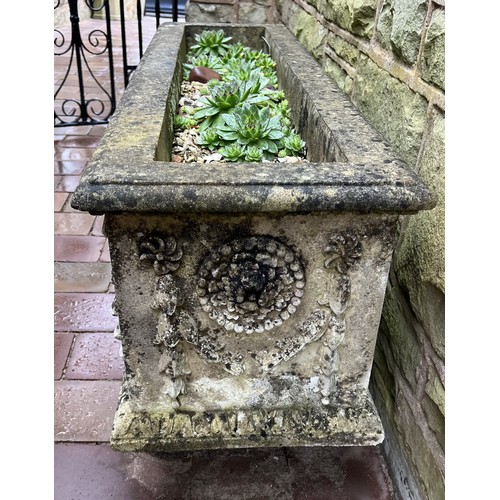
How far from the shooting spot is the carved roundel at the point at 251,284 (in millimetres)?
1066

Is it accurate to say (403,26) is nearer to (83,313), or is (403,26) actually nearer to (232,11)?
(83,313)

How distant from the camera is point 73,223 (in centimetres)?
267

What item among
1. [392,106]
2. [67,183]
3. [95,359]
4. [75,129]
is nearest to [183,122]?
[392,106]

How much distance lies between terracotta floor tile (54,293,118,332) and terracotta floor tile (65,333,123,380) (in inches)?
2.1

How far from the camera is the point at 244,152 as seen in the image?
63.1 inches

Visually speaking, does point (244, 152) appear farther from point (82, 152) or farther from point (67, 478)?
point (82, 152)

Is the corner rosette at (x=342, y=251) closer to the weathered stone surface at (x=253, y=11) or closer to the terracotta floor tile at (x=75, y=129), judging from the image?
the weathered stone surface at (x=253, y=11)

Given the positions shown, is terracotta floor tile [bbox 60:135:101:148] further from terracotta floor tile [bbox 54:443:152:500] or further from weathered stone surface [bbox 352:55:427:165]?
terracotta floor tile [bbox 54:443:152:500]

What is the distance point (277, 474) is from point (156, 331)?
0.63m

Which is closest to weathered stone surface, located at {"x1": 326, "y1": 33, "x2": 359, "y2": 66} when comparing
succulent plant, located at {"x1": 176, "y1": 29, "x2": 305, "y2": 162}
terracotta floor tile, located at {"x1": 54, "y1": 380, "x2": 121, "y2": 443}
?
succulent plant, located at {"x1": 176, "y1": 29, "x2": 305, "y2": 162}

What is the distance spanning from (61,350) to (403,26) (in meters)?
1.61

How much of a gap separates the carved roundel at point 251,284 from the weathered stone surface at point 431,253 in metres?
0.32

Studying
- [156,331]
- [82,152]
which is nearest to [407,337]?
[156,331]

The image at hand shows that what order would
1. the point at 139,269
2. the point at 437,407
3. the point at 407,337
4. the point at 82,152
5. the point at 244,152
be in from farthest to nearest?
the point at 82,152
the point at 244,152
the point at 407,337
the point at 437,407
the point at 139,269
